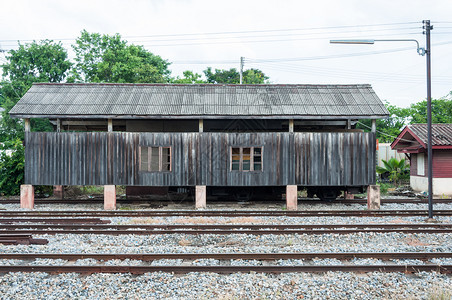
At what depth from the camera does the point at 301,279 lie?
6.72 m

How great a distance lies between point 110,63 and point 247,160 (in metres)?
26.2

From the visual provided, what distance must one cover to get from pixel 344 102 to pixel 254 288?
12212mm

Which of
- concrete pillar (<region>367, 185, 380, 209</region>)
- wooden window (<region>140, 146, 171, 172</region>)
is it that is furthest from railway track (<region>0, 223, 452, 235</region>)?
wooden window (<region>140, 146, 171, 172</region>)

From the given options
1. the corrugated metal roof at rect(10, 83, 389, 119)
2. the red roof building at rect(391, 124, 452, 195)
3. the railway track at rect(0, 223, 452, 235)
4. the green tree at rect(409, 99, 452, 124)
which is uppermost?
the green tree at rect(409, 99, 452, 124)

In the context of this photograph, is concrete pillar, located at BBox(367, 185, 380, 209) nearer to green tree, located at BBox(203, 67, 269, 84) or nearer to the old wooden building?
the old wooden building

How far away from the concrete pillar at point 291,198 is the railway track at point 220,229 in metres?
4.27

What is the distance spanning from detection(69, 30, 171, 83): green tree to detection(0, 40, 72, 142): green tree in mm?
1949

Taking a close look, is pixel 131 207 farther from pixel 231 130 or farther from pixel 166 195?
pixel 231 130

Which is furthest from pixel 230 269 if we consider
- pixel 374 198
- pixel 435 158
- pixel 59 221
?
pixel 435 158

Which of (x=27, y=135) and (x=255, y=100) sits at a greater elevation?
(x=255, y=100)

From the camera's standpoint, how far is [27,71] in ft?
114

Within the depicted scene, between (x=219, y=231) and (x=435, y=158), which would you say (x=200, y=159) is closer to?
(x=219, y=231)

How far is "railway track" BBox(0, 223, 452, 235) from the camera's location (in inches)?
402

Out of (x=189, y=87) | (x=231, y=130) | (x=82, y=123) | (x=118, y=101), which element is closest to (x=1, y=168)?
(x=82, y=123)
